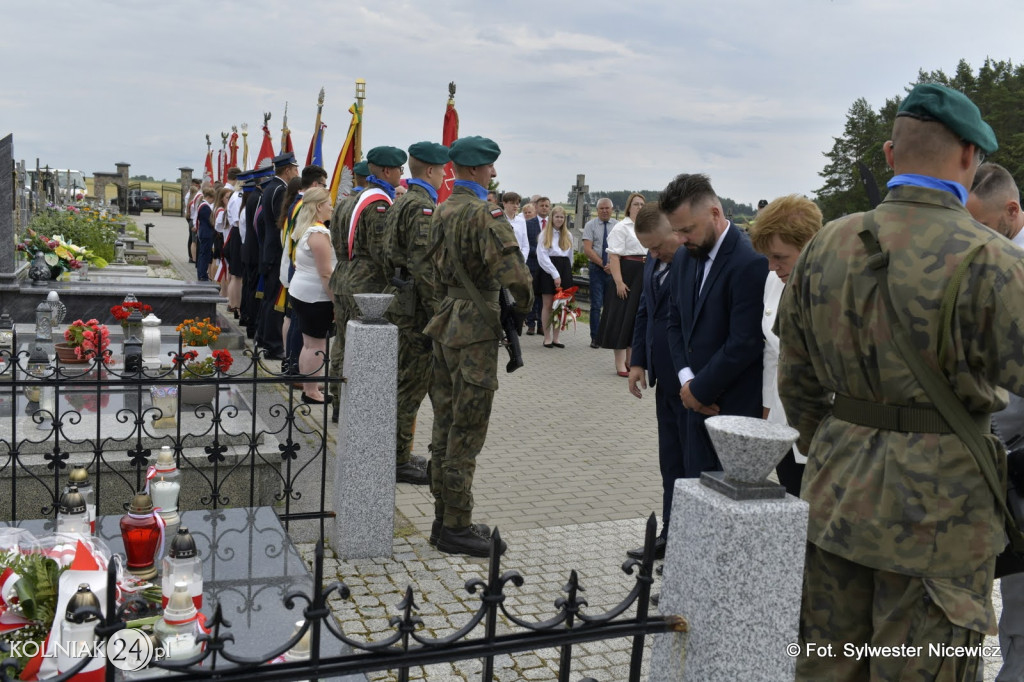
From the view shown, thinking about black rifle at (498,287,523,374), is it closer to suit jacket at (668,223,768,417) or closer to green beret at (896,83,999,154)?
suit jacket at (668,223,768,417)

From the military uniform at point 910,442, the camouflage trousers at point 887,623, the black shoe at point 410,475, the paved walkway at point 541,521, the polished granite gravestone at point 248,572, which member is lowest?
the paved walkway at point 541,521

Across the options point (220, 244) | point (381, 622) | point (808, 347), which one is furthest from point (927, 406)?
point (220, 244)

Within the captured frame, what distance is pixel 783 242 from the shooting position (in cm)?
421

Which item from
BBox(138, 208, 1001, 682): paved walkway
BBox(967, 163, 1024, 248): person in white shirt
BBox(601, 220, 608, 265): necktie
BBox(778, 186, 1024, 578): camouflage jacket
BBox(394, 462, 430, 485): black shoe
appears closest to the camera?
BBox(778, 186, 1024, 578): camouflage jacket

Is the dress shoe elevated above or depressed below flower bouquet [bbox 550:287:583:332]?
below

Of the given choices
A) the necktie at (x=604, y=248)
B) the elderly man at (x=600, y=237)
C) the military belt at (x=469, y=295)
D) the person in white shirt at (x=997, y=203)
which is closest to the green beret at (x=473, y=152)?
the military belt at (x=469, y=295)

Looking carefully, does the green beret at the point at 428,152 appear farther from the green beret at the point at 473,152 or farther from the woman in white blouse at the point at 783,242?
the woman in white blouse at the point at 783,242

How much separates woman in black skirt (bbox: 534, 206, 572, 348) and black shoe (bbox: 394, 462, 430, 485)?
7.00 metres

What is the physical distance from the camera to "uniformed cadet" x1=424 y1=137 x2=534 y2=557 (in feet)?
Answer: 17.1

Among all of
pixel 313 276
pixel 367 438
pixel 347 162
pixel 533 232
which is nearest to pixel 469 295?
pixel 367 438

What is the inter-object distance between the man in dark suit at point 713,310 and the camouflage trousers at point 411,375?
256 centimetres

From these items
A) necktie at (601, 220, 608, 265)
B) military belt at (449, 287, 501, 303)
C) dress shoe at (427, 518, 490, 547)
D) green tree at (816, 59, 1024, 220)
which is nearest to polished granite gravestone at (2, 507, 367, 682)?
dress shoe at (427, 518, 490, 547)

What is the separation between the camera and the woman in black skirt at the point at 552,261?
13508mm

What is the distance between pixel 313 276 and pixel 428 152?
2033 millimetres
